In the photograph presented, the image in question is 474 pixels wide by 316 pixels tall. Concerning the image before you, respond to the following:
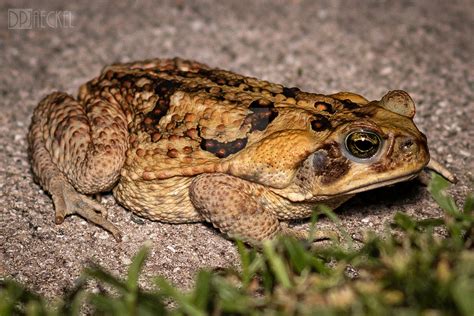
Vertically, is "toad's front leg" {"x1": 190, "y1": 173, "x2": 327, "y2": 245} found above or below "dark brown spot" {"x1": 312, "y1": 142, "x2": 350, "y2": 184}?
below

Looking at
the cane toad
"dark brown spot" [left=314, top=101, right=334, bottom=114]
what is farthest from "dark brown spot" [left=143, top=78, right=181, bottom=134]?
"dark brown spot" [left=314, top=101, right=334, bottom=114]

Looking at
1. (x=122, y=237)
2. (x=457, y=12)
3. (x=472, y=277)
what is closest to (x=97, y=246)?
(x=122, y=237)

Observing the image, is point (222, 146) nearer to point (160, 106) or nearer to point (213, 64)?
point (160, 106)

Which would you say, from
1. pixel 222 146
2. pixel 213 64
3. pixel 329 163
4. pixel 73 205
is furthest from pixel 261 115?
pixel 213 64

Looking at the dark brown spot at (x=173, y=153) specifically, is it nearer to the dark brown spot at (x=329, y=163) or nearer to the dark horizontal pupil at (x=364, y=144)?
the dark brown spot at (x=329, y=163)

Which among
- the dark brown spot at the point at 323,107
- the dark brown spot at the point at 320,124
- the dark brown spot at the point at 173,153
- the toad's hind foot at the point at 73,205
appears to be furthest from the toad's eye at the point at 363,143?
the toad's hind foot at the point at 73,205

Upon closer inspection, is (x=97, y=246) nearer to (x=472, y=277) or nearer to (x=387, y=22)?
(x=472, y=277)

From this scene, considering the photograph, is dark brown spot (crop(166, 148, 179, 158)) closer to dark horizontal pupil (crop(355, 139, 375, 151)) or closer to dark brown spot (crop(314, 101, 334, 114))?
dark brown spot (crop(314, 101, 334, 114))
